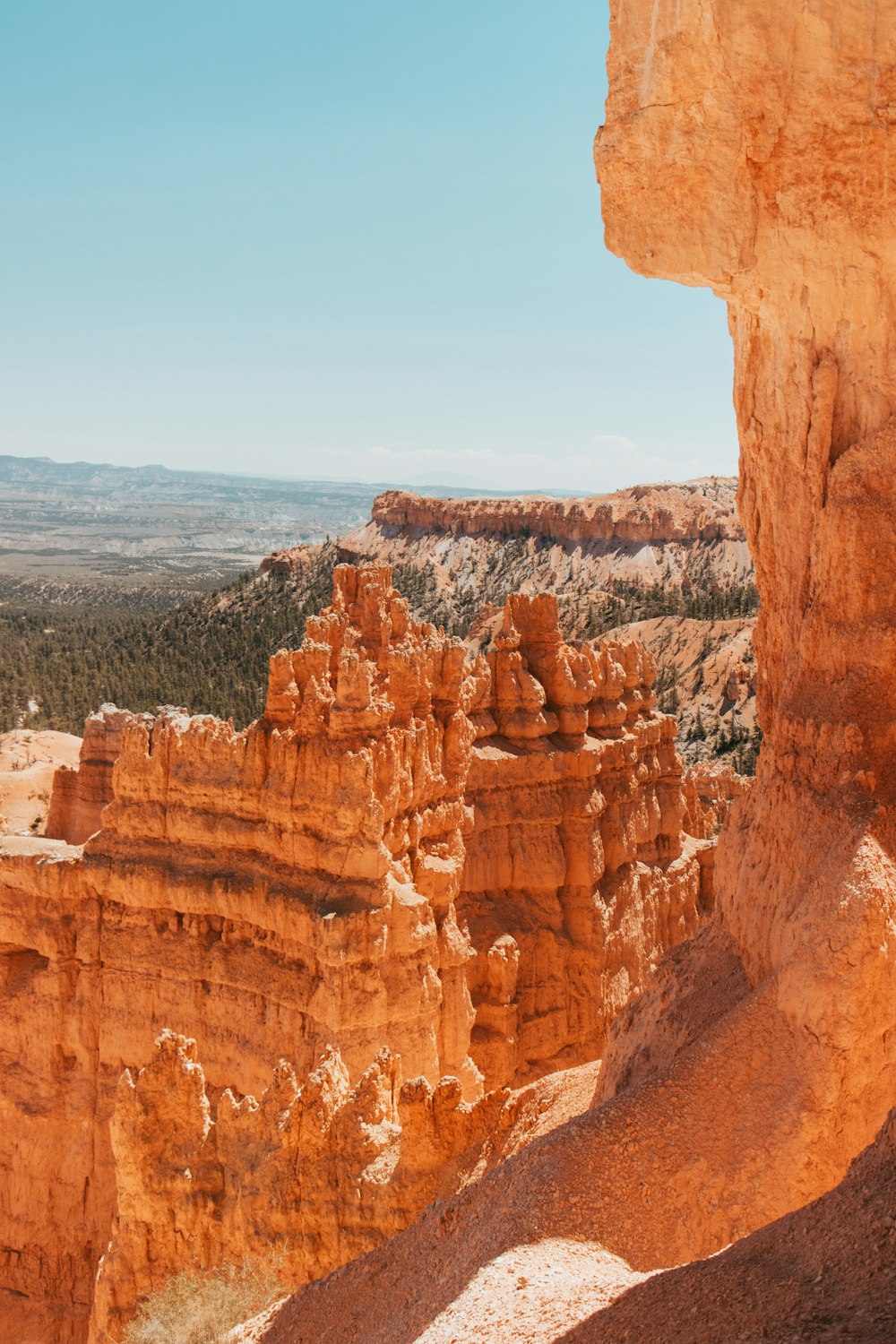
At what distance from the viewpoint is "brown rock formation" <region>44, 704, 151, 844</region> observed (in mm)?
20422

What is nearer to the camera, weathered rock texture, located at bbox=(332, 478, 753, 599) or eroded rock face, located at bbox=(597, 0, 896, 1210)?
eroded rock face, located at bbox=(597, 0, 896, 1210)

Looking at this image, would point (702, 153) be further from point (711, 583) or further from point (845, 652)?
point (711, 583)

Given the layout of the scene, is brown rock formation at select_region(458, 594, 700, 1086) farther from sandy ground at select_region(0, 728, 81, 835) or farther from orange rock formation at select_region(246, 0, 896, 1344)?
orange rock formation at select_region(246, 0, 896, 1344)

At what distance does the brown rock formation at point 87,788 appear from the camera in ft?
67.0

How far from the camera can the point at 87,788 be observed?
67.6 ft

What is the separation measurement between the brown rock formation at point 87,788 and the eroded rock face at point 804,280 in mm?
14244

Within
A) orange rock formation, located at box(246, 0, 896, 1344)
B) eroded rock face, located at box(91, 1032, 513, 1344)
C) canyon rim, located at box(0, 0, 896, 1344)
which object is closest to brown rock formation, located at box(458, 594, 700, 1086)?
canyon rim, located at box(0, 0, 896, 1344)

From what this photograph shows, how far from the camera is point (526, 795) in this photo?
1864cm

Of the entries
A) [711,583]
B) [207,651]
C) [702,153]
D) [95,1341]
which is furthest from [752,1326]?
[711,583]

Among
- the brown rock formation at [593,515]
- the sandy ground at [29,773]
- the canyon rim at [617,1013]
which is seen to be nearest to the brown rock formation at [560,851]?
the canyon rim at [617,1013]

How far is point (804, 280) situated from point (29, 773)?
2475 centimetres

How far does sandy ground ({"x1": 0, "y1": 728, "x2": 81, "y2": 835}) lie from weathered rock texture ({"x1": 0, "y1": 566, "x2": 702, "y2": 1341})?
4.57 m

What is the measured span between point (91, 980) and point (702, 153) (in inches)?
450

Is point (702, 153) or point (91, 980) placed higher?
point (702, 153)
